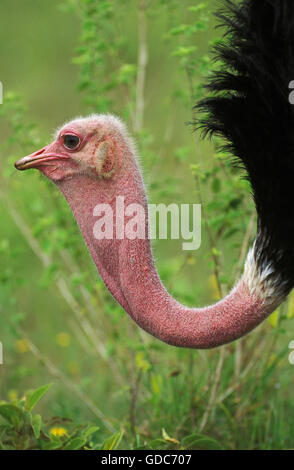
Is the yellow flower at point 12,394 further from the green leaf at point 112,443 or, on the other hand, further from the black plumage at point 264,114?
the black plumage at point 264,114

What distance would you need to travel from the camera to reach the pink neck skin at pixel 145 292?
2.24 meters

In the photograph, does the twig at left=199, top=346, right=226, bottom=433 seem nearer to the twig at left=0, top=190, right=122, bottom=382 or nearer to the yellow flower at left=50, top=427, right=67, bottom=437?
the yellow flower at left=50, top=427, right=67, bottom=437

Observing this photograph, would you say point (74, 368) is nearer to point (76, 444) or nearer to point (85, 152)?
point (76, 444)

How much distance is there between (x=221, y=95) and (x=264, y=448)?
1.48 meters

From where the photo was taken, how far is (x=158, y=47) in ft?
25.5

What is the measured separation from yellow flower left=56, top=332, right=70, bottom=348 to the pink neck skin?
2.50 metres

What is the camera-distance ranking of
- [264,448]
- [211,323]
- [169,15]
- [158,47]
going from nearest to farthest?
1. [211,323]
2. [264,448]
3. [169,15]
4. [158,47]

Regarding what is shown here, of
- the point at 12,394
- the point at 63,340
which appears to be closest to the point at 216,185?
the point at 12,394

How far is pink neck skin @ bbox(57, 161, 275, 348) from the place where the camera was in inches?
88.3

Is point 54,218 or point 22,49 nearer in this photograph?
point 54,218

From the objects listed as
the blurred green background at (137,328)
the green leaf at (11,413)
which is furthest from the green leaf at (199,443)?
the green leaf at (11,413)

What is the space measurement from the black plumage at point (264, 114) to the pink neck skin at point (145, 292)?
0.47 ft

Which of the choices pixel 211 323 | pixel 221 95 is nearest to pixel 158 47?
pixel 221 95
